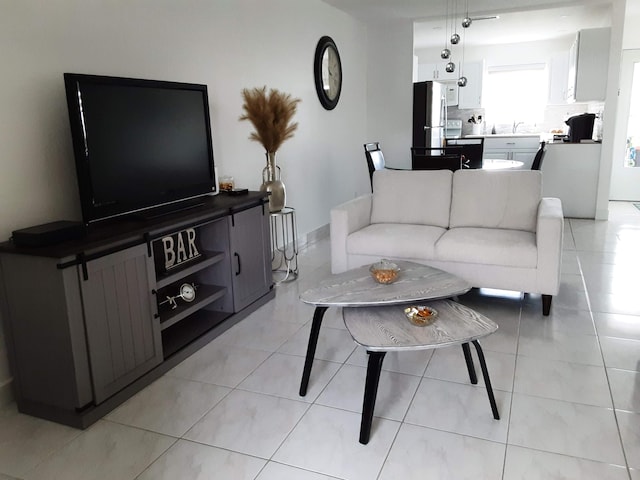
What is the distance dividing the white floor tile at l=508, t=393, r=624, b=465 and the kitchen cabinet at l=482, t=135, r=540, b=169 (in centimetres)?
551

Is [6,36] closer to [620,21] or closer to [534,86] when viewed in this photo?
[620,21]

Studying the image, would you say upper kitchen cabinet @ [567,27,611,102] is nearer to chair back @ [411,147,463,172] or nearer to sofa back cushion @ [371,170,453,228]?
chair back @ [411,147,463,172]

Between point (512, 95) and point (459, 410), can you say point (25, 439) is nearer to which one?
point (459, 410)

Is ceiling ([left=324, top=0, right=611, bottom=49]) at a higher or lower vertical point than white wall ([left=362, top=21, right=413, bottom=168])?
higher

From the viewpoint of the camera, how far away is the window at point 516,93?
854cm

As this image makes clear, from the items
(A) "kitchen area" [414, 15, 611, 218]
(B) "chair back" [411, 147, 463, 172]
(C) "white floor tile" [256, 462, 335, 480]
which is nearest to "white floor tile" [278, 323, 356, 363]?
(C) "white floor tile" [256, 462, 335, 480]

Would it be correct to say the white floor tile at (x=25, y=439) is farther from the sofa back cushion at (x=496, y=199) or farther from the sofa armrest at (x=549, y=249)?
the sofa back cushion at (x=496, y=199)

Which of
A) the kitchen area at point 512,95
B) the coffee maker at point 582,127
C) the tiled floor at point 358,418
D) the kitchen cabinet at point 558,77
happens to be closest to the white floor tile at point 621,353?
the tiled floor at point 358,418

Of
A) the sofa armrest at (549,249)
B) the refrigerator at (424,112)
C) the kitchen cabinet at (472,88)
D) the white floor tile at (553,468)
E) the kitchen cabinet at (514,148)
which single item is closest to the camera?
the white floor tile at (553,468)

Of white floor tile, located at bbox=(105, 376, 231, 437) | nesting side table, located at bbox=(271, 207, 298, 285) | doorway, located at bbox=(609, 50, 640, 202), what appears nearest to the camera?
white floor tile, located at bbox=(105, 376, 231, 437)

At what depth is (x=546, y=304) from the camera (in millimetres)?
3092

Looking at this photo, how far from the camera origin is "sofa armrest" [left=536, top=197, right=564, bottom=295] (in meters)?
2.97

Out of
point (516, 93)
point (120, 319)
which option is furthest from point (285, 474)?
point (516, 93)

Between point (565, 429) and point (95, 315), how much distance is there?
1.94 metres
